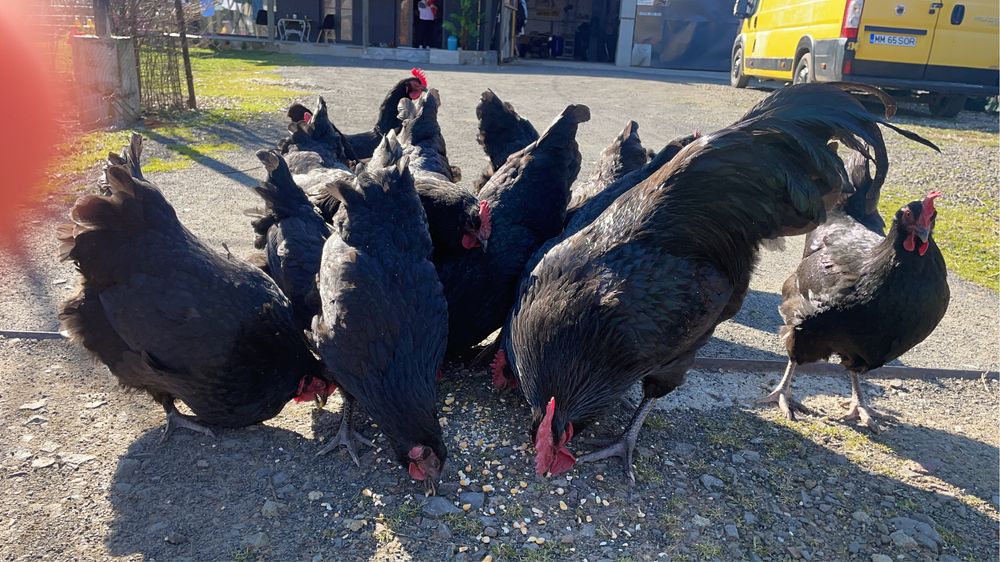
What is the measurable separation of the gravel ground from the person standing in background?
22446mm

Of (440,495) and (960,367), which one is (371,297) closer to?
(440,495)

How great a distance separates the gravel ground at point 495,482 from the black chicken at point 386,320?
1.05 feet

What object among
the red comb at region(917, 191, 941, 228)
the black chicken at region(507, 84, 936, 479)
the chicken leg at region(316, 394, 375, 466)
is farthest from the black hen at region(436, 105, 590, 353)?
the red comb at region(917, 191, 941, 228)

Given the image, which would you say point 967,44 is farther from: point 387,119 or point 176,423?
point 176,423

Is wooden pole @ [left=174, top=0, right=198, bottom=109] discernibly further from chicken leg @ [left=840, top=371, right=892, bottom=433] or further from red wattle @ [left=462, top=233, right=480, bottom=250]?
chicken leg @ [left=840, top=371, right=892, bottom=433]

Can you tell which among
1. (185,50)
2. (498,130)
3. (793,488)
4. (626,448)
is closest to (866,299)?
(793,488)

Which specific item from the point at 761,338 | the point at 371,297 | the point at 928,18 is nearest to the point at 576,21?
the point at 928,18

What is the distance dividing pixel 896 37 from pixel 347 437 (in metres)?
13.4

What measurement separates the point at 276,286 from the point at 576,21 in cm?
2931

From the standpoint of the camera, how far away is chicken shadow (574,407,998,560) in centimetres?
299

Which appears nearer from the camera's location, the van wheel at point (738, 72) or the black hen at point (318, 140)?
the black hen at point (318, 140)

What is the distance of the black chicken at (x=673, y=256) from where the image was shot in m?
3.04

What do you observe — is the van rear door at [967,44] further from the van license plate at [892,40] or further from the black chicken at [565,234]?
the black chicken at [565,234]

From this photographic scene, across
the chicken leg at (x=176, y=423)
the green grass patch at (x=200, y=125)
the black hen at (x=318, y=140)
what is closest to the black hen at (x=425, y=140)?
the black hen at (x=318, y=140)
